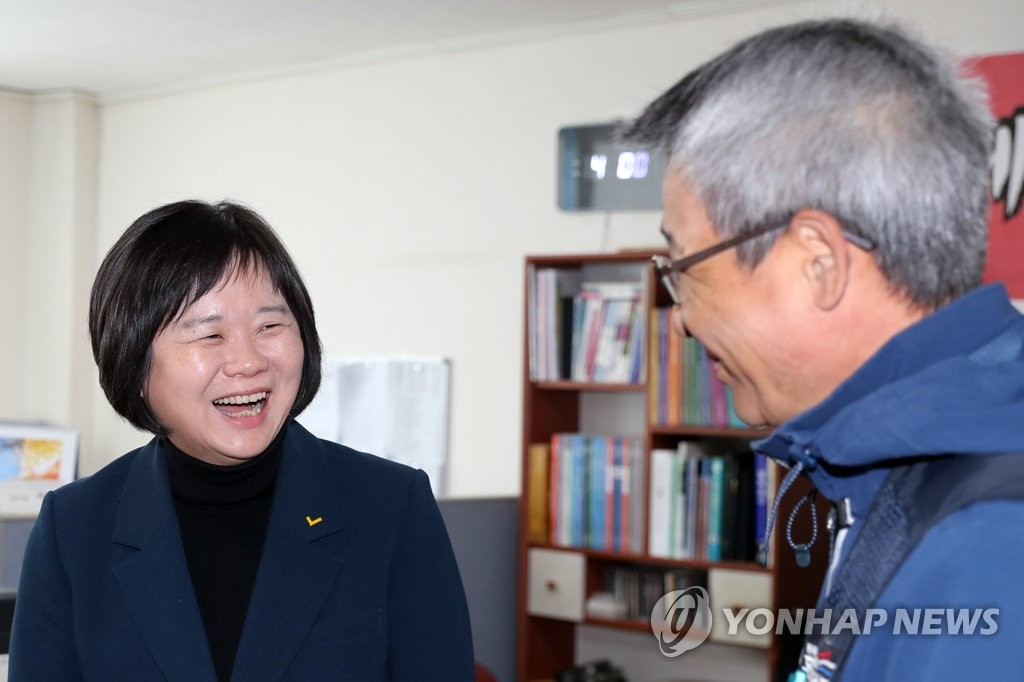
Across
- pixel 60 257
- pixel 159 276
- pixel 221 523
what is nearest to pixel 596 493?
pixel 221 523

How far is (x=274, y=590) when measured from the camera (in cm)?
159

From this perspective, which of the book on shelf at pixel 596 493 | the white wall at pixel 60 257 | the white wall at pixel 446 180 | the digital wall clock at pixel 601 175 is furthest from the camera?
the white wall at pixel 60 257

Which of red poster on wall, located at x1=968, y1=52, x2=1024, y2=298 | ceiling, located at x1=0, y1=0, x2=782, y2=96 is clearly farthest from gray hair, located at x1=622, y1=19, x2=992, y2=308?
ceiling, located at x1=0, y1=0, x2=782, y2=96

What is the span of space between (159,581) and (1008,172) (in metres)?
3.30

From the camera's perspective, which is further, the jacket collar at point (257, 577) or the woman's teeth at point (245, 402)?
the woman's teeth at point (245, 402)

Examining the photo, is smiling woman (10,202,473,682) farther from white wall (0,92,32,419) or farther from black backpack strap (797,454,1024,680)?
white wall (0,92,32,419)

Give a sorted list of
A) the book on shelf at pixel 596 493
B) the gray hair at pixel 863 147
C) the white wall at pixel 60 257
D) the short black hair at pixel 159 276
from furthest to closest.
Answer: the white wall at pixel 60 257, the book on shelf at pixel 596 493, the short black hair at pixel 159 276, the gray hair at pixel 863 147

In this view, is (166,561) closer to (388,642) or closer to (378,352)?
(388,642)

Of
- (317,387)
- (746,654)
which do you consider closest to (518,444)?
(746,654)

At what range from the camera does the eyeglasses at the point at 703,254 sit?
835 millimetres

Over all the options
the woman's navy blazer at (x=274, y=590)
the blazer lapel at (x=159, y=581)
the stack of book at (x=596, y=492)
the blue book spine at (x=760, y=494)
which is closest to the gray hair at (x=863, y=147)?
the woman's navy blazer at (x=274, y=590)

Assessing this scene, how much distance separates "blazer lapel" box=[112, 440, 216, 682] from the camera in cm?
155

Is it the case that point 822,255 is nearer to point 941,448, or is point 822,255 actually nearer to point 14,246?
point 941,448

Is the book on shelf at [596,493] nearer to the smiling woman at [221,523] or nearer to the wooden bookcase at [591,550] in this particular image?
the wooden bookcase at [591,550]
